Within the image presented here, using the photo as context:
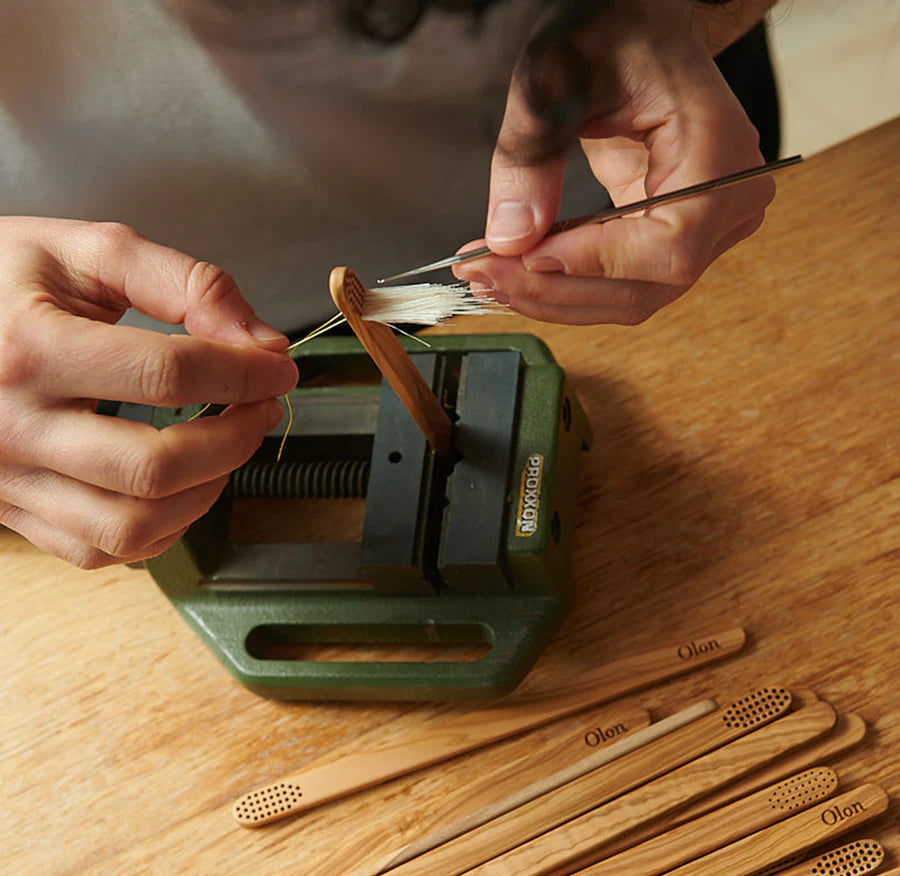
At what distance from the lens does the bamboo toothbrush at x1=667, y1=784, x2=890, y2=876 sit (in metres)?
0.77

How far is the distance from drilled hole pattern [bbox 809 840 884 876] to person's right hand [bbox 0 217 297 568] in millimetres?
526

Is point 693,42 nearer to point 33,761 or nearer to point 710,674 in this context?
point 710,674

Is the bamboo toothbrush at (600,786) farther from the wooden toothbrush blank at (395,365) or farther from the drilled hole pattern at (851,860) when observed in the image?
the wooden toothbrush blank at (395,365)

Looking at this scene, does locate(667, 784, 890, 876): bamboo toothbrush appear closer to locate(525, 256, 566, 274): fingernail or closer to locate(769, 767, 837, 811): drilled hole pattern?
locate(769, 767, 837, 811): drilled hole pattern

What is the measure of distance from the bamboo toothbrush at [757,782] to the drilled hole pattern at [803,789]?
0.01 metres

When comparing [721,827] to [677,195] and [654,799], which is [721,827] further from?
[677,195]

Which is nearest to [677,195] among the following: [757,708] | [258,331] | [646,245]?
[646,245]

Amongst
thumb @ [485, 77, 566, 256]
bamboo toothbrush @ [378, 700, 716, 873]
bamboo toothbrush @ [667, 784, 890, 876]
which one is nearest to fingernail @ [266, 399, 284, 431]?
thumb @ [485, 77, 566, 256]

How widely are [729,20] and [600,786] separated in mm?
652

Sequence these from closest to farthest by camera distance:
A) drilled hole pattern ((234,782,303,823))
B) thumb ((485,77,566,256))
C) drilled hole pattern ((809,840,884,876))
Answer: thumb ((485,77,566,256)) < drilled hole pattern ((809,840,884,876)) < drilled hole pattern ((234,782,303,823))

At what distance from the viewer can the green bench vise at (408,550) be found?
0.87 metres

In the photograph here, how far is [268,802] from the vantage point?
2.85 feet

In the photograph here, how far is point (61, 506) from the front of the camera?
780mm

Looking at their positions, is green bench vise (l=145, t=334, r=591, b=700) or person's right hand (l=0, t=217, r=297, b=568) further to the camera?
green bench vise (l=145, t=334, r=591, b=700)
